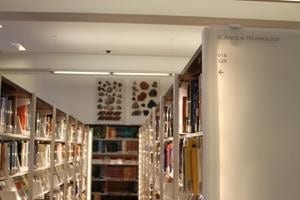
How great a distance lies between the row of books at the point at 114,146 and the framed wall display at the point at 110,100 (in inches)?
22.0

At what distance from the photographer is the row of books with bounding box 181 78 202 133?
248 cm

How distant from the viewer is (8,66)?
9.52 meters

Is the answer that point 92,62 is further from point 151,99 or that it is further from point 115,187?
point 115,187

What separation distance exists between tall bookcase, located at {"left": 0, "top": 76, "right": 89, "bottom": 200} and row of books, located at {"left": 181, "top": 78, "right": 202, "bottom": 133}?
4.56 ft

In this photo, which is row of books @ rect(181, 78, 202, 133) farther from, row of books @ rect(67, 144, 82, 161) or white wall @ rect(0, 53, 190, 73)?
white wall @ rect(0, 53, 190, 73)

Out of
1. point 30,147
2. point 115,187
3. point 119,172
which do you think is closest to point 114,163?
point 119,172

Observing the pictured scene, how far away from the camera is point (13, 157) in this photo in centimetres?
363

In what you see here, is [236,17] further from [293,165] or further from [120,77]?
[120,77]

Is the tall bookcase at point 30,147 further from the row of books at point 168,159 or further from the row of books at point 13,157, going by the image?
the row of books at point 168,159

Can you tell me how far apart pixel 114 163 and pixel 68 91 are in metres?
2.10

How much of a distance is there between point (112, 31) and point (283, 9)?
3584 mm

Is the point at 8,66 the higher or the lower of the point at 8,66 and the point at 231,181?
the higher

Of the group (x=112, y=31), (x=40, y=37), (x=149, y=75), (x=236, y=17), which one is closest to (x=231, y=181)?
(x=236, y=17)

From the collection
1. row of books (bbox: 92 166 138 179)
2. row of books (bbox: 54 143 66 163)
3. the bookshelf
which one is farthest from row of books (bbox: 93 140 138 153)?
row of books (bbox: 54 143 66 163)
